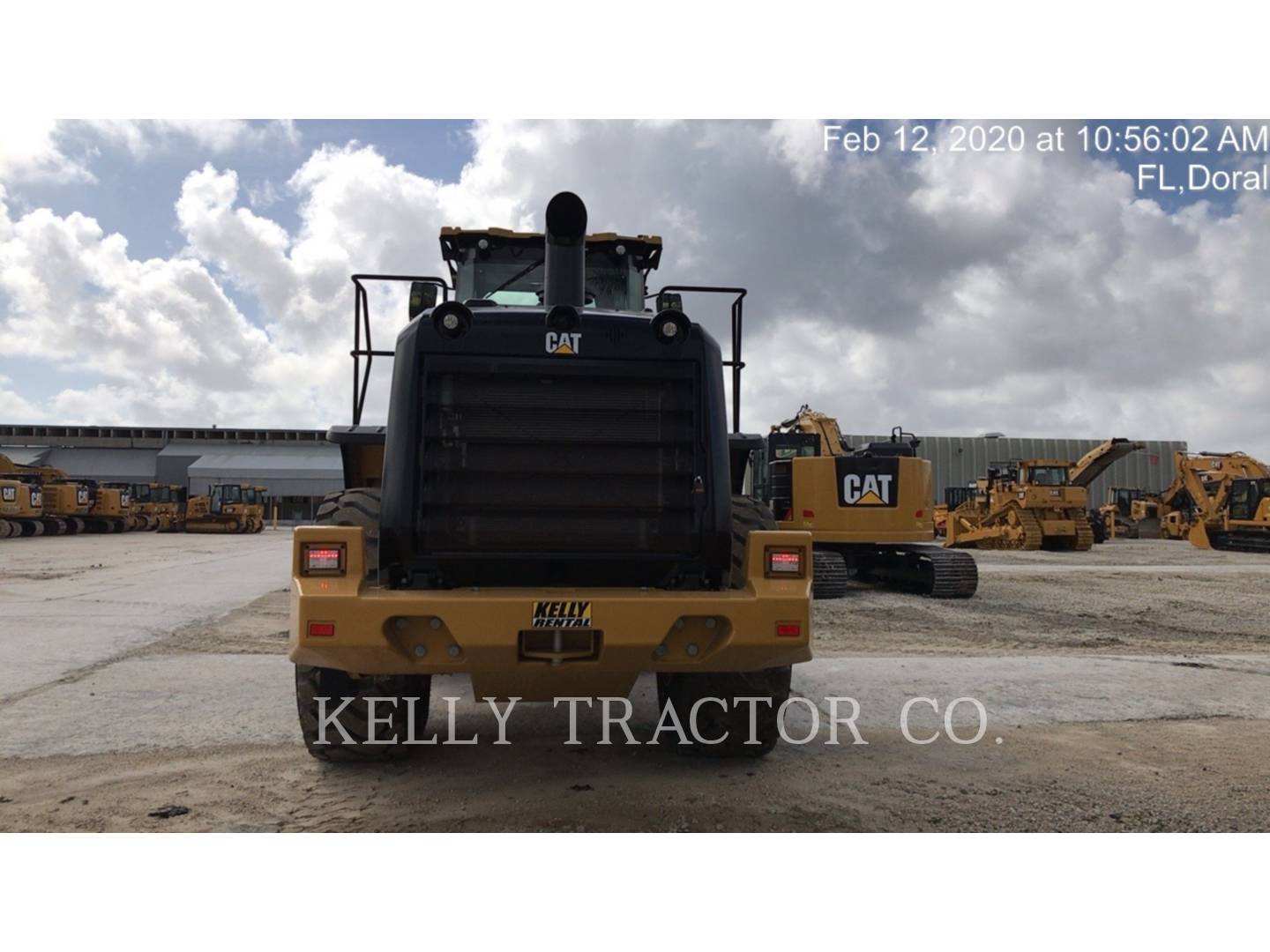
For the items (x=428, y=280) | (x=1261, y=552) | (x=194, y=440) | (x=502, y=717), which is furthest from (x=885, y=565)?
(x=194, y=440)

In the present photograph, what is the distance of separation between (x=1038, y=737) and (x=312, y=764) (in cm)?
414

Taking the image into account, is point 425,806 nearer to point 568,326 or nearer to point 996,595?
point 568,326

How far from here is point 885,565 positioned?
14.5 m

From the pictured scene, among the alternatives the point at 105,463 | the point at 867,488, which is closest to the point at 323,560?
the point at 867,488

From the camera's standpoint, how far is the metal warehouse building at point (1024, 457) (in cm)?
4578

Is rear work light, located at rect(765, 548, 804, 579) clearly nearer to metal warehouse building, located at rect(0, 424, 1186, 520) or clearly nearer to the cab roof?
the cab roof

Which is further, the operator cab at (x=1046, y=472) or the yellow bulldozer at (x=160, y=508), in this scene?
the yellow bulldozer at (x=160, y=508)

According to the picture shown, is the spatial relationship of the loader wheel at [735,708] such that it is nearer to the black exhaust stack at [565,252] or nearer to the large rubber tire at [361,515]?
the large rubber tire at [361,515]

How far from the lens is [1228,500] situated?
1041 inches

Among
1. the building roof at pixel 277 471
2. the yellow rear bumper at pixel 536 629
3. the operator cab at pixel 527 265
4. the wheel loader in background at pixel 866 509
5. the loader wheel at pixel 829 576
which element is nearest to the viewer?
the yellow rear bumper at pixel 536 629

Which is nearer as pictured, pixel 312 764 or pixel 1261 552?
pixel 312 764

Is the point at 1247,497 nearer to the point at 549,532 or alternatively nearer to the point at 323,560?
the point at 549,532

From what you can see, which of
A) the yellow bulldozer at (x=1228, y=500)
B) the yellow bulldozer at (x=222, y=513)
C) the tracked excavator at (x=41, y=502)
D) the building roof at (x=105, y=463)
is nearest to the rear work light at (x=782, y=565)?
the yellow bulldozer at (x=1228, y=500)

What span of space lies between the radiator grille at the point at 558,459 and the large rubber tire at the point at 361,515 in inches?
10.1
